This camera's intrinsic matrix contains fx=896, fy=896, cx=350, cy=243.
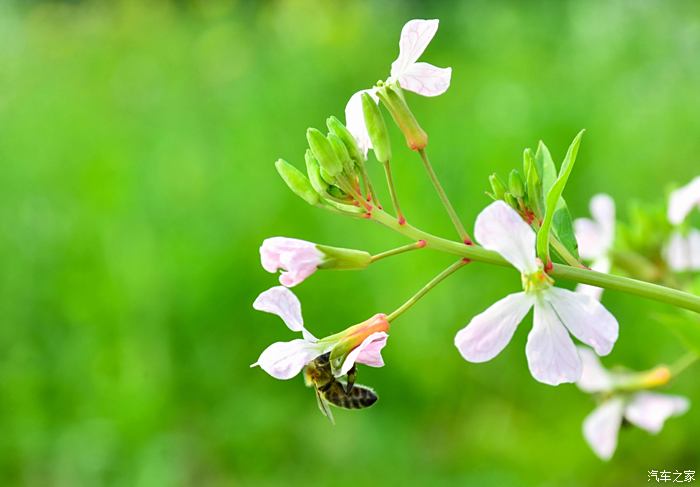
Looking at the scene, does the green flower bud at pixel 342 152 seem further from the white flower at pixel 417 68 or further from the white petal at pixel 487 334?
the white petal at pixel 487 334

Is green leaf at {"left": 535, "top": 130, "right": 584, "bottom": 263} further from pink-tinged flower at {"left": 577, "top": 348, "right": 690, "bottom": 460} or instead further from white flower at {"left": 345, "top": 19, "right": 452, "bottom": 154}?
pink-tinged flower at {"left": 577, "top": 348, "right": 690, "bottom": 460}

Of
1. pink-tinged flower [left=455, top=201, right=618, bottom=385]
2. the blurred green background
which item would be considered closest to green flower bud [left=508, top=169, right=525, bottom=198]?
pink-tinged flower [left=455, top=201, right=618, bottom=385]

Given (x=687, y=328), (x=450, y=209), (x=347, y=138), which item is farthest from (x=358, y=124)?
(x=687, y=328)

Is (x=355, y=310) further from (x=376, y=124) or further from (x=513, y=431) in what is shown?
(x=376, y=124)

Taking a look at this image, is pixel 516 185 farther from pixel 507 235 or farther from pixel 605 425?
pixel 605 425

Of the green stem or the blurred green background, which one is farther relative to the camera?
the blurred green background

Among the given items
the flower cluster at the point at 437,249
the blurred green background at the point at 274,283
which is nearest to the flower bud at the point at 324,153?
the flower cluster at the point at 437,249
